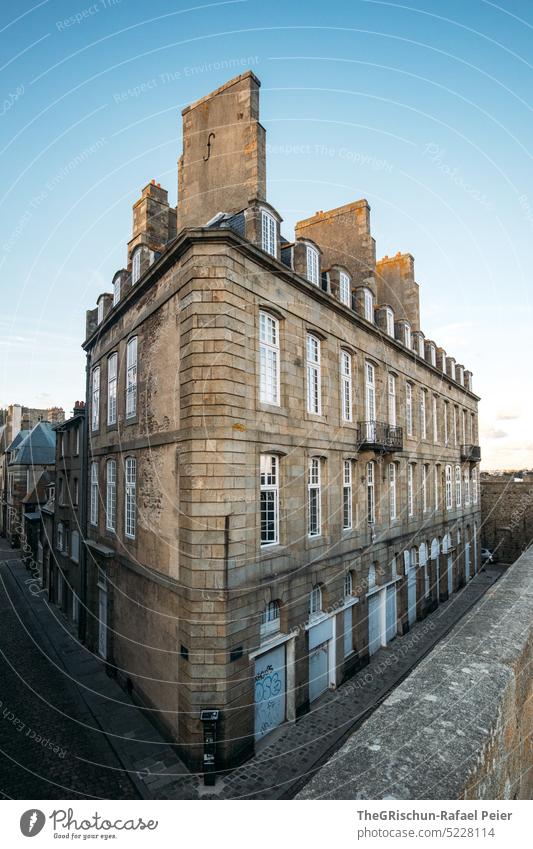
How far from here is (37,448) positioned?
135 ft

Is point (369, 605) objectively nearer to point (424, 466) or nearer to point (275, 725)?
point (275, 725)

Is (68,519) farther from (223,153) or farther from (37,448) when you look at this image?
(37,448)

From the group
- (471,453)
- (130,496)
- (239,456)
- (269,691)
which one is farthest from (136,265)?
(471,453)

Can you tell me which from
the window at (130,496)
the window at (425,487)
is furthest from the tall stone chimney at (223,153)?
the window at (425,487)

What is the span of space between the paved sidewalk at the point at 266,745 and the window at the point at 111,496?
5440mm

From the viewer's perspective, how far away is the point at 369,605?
57.4 ft

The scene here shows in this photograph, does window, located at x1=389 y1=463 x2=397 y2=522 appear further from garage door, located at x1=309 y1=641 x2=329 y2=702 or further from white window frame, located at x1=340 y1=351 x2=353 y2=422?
garage door, located at x1=309 y1=641 x2=329 y2=702

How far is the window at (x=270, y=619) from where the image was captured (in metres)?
11.9

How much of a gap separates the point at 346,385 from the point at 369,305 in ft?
13.8

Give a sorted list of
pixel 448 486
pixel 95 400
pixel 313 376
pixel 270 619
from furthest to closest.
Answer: pixel 448 486 < pixel 95 400 < pixel 313 376 < pixel 270 619

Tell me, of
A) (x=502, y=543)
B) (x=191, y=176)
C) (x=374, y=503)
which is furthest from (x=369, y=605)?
(x=502, y=543)

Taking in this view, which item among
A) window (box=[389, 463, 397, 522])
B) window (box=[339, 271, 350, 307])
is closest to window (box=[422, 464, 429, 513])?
window (box=[389, 463, 397, 522])

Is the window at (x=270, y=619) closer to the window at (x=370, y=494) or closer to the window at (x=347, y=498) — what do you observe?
the window at (x=347, y=498)

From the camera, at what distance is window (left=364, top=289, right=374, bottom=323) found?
1831 cm
